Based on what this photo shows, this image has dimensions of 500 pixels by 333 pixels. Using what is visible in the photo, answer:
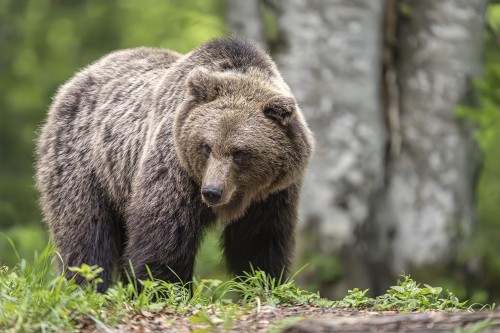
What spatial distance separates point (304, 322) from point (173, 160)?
297cm

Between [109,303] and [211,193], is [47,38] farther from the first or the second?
[109,303]

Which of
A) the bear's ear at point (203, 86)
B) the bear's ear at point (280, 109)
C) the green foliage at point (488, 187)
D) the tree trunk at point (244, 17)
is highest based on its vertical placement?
the tree trunk at point (244, 17)

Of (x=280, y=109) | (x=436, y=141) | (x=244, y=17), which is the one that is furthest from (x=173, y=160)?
(x=436, y=141)

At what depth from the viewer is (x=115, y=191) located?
27.1ft

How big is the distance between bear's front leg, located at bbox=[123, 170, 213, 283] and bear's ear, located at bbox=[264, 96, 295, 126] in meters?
0.83

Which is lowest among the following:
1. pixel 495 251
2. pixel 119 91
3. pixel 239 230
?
pixel 495 251

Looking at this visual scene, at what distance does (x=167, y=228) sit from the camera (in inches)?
285

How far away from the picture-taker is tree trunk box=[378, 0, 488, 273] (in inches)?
498

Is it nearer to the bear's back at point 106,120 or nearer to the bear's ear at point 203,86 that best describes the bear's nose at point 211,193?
the bear's ear at point 203,86

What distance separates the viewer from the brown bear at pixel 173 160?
719cm

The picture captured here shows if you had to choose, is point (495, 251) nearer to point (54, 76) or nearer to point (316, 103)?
point (316, 103)

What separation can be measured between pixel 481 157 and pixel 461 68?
1.30 m

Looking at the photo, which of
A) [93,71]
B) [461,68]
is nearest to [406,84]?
[461,68]

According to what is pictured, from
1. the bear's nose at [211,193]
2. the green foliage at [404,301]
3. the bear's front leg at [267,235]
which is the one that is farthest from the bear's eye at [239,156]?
the green foliage at [404,301]
